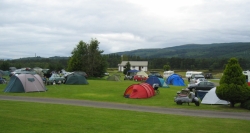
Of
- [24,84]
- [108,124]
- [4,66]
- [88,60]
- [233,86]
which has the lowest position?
[108,124]

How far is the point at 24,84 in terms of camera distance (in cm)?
2561

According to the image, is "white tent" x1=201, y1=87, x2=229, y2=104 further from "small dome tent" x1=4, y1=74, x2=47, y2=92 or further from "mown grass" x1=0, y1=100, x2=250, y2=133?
"small dome tent" x1=4, y1=74, x2=47, y2=92

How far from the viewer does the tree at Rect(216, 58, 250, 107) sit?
1795cm

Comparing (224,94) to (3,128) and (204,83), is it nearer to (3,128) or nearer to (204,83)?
(204,83)

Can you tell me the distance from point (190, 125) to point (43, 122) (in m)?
6.35

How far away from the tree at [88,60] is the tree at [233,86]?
3878 cm

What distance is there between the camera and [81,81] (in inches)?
1423

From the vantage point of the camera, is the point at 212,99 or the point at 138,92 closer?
the point at 212,99

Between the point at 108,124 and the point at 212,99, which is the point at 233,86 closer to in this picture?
the point at 212,99

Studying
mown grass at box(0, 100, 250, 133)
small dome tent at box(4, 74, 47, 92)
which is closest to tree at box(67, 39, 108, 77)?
small dome tent at box(4, 74, 47, 92)

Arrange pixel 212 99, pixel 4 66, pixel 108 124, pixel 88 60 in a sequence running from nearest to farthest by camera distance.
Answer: pixel 108 124 < pixel 212 99 < pixel 88 60 < pixel 4 66

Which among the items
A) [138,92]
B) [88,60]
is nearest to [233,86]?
[138,92]

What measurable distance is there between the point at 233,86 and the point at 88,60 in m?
40.3

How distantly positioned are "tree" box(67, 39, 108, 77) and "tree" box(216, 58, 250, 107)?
127 feet
